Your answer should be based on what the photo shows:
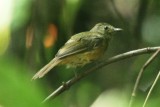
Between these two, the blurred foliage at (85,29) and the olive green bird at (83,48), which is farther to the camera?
the olive green bird at (83,48)

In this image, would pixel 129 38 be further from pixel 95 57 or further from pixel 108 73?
pixel 95 57

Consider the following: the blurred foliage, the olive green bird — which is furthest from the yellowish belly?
the blurred foliage

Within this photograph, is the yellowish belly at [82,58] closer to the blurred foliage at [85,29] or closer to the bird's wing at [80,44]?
the bird's wing at [80,44]

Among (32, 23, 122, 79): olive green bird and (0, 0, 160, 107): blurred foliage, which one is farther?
(32, 23, 122, 79): olive green bird

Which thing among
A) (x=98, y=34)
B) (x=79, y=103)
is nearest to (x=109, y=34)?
(x=98, y=34)

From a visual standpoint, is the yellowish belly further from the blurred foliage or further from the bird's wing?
the blurred foliage

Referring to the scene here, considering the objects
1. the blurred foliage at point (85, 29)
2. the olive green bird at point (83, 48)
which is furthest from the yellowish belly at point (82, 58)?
the blurred foliage at point (85, 29)

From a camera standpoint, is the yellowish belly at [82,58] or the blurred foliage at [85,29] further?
the yellowish belly at [82,58]

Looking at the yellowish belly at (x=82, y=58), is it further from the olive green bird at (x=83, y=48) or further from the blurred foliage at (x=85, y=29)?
the blurred foliage at (x=85, y=29)

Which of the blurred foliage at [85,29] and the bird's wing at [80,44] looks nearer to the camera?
the blurred foliage at [85,29]

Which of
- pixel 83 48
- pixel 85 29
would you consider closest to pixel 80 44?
pixel 83 48
